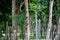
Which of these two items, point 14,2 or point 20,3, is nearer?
point 14,2

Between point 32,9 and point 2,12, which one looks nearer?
point 2,12

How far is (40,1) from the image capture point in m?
16.8

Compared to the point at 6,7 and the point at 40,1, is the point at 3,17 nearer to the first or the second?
the point at 6,7

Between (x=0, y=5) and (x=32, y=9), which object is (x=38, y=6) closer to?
(x=32, y=9)

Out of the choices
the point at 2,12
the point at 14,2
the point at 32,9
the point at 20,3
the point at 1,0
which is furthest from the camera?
the point at 32,9

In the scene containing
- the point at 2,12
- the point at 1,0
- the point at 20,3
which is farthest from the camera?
the point at 2,12

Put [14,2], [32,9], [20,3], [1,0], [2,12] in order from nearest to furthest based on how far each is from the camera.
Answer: [14,2]
[20,3]
[1,0]
[2,12]
[32,9]

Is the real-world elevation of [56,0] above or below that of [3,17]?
above

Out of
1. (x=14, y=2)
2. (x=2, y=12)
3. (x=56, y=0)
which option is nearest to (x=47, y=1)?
(x=56, y=0)

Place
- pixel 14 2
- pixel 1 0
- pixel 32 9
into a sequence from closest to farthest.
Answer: pixel 14 2, pixel 1 0, pixel 32 9

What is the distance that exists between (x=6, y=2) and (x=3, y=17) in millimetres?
1976

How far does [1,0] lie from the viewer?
52.4 ft

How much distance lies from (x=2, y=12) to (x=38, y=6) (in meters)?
3.65

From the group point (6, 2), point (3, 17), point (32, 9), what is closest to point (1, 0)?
point (6, 2)
